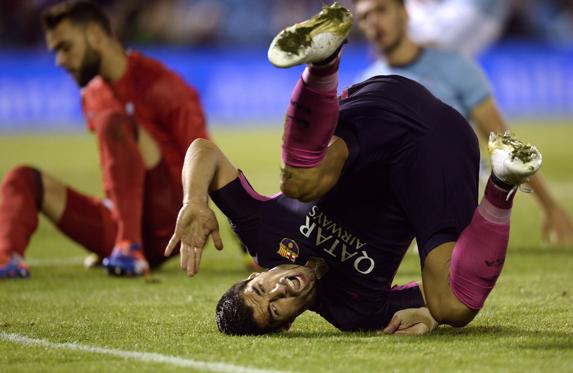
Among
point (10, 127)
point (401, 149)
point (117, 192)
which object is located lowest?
point (10, 127)

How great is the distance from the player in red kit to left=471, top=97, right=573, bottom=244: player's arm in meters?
2.24

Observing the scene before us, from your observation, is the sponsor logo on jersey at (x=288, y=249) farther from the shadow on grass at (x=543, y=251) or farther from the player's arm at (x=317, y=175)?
the shadow on grass at (x=543, y=251)

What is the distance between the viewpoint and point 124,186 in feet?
22.9

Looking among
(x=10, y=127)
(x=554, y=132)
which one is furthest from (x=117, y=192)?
(x=10, y=127)

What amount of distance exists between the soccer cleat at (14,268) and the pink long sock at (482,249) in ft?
10.2

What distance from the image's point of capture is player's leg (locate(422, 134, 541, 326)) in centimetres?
453

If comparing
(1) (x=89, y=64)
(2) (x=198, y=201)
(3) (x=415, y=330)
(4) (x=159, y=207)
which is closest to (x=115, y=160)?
(4) (x=159, y=207)

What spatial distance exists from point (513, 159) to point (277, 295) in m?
1.12

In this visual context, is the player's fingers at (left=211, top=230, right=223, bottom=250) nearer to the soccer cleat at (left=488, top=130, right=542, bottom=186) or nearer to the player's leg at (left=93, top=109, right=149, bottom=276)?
the soccer cleat at (left=488, top=130, right=542, bottom=186)

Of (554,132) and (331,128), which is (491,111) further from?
(554,132)

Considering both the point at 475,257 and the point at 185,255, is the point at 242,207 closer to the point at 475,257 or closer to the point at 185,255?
the point at 185,255

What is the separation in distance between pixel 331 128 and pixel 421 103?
0.58 metres

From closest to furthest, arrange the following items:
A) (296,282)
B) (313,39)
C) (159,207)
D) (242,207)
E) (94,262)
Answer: (313,39), (296,282), (242,207), (159,207), (94,262)

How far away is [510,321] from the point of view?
5.18m
